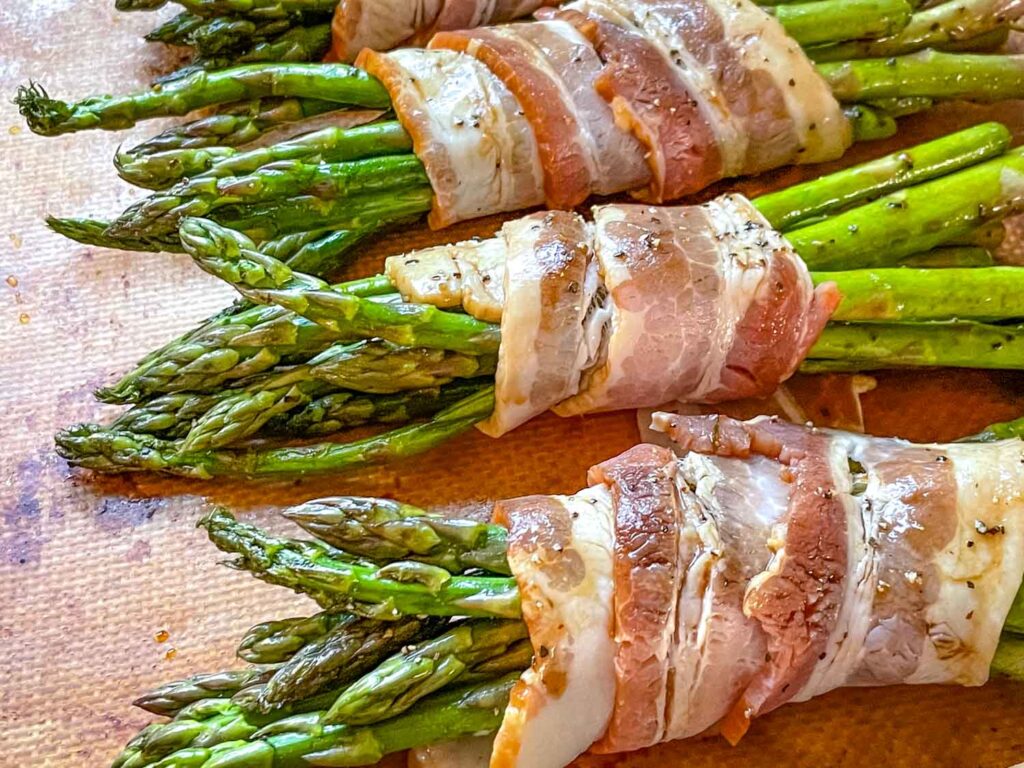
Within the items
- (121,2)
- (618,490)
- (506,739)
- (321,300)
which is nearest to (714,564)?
(618,490)

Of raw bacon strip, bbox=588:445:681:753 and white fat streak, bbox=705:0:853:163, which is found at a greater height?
white fat streak, bbox=705:0:853:163

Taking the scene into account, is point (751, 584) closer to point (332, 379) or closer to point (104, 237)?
point (332, 379)

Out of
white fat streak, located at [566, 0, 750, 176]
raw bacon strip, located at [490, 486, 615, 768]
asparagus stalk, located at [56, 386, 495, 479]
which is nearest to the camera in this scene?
raw bacon strip, located at [490, 486, 615, 768]

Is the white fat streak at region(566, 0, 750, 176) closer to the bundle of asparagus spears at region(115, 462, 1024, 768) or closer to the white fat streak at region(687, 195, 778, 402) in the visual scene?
the white fat streak at region(687, 195, 778, 402)

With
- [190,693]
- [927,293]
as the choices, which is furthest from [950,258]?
[190,693]

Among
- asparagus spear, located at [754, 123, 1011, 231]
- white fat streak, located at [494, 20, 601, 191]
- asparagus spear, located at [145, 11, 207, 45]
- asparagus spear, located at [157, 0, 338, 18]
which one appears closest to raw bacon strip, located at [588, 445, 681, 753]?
asparagus spear, located at [754, 123, 1011, 231]

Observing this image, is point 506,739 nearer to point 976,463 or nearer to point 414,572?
point 414,572
